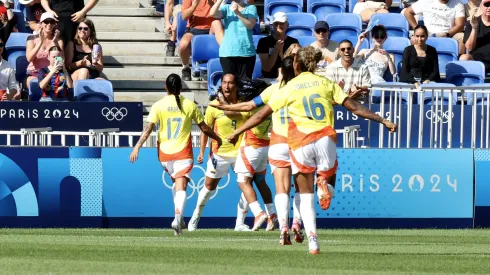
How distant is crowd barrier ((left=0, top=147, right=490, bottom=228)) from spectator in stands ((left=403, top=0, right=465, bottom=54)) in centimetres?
518

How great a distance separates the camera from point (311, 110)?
40.3 ft

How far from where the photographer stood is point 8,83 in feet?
65.5

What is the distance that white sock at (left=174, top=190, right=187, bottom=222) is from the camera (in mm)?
15773

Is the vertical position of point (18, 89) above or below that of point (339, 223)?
above

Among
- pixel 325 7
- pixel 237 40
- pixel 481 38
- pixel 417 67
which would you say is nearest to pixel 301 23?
pixel 325 7

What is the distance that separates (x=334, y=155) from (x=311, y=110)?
1.57 ft

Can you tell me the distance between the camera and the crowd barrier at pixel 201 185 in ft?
57.8

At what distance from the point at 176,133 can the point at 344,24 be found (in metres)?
6.91

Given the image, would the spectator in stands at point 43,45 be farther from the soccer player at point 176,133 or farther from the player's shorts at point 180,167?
the player's shorts at point 180,167

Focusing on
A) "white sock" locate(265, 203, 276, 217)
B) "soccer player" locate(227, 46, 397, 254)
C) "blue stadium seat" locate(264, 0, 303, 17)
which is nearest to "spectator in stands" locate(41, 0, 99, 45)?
"blue stadium seat" locate(264, 0, 303, 17)

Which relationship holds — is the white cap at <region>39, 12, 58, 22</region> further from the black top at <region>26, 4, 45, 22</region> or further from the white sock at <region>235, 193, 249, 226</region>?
the white sock at <region>235, 193, 249, 226</region>

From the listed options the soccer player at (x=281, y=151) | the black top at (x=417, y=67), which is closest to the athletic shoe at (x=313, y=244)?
the soccer player at (x=281, y=151)

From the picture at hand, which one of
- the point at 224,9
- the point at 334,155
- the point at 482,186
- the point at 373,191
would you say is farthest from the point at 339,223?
the point at 334,155

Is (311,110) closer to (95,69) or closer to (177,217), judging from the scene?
(177,217)
